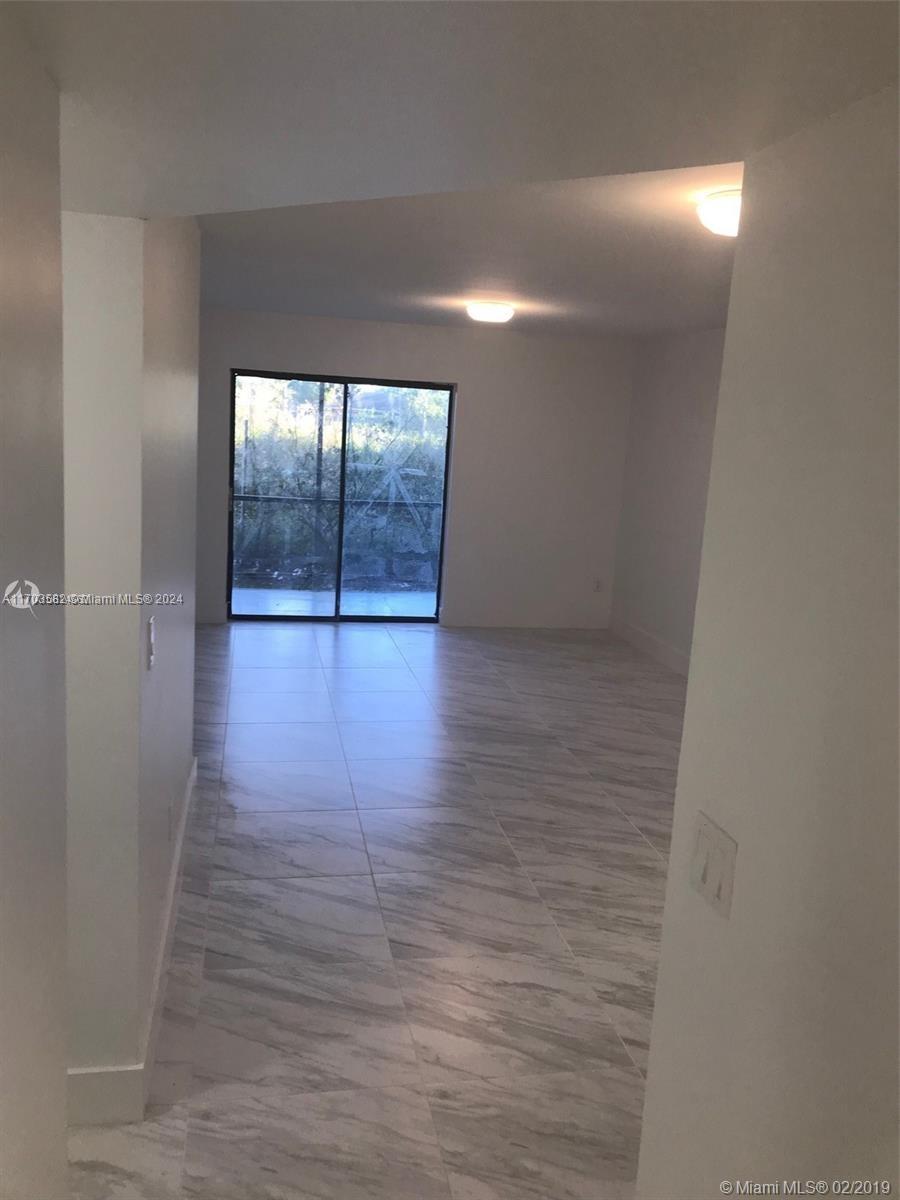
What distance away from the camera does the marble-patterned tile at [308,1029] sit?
2438 millimetres

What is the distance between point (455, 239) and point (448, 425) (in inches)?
147

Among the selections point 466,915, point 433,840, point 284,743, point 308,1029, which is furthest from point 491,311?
point 308,1029

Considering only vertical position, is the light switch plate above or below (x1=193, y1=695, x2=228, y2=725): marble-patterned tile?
above

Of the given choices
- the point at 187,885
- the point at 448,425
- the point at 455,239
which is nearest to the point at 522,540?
the point at 448,425

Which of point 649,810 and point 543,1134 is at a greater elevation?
point 649,810

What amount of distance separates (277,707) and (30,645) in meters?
4.31

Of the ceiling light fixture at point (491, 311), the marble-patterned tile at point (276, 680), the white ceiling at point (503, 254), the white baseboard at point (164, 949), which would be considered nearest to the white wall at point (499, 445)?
the white ceiling at point (503, 254)

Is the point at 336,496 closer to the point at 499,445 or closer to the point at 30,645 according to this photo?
the point at 499,445

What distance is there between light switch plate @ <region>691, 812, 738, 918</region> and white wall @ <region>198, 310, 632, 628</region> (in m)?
6.19

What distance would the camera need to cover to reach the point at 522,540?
25.2 feet

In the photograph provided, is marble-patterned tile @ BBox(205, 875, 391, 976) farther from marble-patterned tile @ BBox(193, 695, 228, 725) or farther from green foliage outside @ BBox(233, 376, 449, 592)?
green foliage outside @ BBox(233, 376, 449, 592)

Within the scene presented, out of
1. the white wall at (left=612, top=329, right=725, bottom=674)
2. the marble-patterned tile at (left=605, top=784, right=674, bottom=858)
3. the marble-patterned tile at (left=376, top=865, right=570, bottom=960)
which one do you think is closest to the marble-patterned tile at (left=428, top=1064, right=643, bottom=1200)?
the marble-patterned tile at (left=376, top=865, right=570, bottom=960)

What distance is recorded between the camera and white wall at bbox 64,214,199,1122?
188 cm

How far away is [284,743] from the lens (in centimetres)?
476
